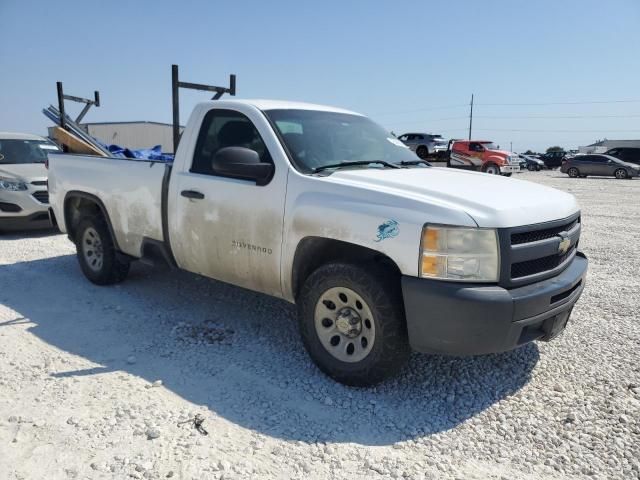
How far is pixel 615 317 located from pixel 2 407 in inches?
201

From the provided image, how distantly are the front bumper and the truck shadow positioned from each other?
1.65 ft

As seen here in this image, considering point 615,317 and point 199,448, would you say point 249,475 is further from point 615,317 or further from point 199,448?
point 615,317

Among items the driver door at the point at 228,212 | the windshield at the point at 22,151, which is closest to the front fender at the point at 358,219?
the driver door at the point at 228,212

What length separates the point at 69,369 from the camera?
12.0ft

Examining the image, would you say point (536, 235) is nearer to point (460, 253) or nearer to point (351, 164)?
point (460, 253)

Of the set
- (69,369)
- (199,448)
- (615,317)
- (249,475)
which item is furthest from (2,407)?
(615,317)

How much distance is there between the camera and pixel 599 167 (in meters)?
29.1

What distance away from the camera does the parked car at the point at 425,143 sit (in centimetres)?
2727

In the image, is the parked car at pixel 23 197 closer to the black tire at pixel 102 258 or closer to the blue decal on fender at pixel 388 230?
the black tire at pixel 102 258

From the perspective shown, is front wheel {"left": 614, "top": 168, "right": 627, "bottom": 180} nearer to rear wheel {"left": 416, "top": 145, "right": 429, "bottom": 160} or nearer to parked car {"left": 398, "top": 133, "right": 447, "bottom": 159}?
Result: parked car {"left": 398, "top": 133, "right": 447, "bottom": 159}

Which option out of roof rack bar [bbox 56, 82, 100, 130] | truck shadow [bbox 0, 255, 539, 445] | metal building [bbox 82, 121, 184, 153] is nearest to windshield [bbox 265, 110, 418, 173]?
truck shadow [bbox 0, 255, 539, 445]

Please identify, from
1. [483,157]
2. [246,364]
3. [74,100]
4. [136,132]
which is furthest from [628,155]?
[136,132]

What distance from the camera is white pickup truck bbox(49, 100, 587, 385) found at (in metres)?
2.94

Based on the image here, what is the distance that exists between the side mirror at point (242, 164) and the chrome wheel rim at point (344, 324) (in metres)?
1.01
